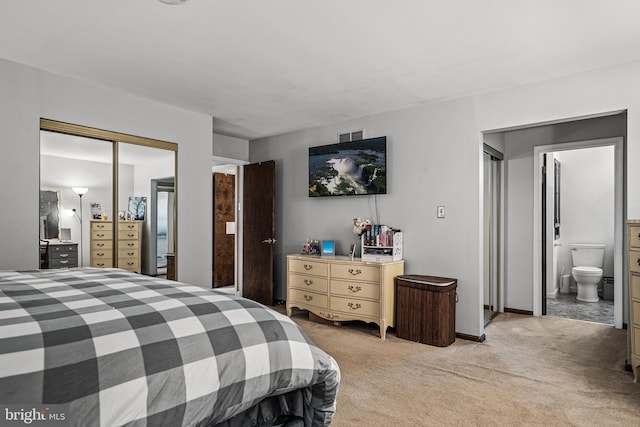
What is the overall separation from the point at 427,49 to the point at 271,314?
2.30 metres

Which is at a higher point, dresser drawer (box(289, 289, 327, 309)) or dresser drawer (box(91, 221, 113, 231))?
dresser drawer (box(91, 221, 113, 231))

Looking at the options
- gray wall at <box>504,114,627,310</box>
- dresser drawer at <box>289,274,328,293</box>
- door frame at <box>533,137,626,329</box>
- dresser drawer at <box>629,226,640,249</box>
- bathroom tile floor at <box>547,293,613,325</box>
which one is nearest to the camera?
dresser drawer at <box>629,226,640,249</box>

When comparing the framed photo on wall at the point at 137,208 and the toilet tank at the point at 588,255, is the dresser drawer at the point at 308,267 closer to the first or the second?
the framed photo on wall at the point at 137,208

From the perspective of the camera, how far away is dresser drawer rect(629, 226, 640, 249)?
2.70 metres

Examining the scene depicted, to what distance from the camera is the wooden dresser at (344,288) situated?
398cm

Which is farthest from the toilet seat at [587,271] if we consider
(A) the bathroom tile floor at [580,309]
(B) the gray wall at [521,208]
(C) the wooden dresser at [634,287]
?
(C) the wooden dresser at [634,287]

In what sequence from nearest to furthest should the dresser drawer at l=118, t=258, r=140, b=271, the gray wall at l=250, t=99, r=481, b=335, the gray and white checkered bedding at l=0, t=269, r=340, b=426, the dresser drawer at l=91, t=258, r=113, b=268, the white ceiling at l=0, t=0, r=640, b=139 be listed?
the gray and white checkered bedding at l=0, t=269, r=340, b=426, the white ceiling at l=0, t=0, r=640, b=139, the dresser drawer at l=91, t=258, r=113, b=268, the dresser drawer at l=118, t=258, r=140, b=271, the gray wall at l=250, t=99, r=481, b=335

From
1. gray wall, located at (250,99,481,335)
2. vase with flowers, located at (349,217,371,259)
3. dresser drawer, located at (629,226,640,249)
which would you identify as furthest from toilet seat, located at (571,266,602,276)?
vase with flowers, located at (349,217,371,259)

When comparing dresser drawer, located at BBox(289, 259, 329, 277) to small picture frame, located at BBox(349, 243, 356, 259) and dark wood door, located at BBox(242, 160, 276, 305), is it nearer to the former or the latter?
small picture frame, located at BBox(349, 243, 356, 259)

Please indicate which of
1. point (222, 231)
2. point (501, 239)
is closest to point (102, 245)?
point (222, 231)

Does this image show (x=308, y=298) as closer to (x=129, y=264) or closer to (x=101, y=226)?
(x=129, y=264)

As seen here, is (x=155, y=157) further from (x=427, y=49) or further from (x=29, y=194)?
(x=427, y=49)

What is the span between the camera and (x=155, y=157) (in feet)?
13.3

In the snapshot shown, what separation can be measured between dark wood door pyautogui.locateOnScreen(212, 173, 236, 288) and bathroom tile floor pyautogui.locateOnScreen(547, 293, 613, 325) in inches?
193
